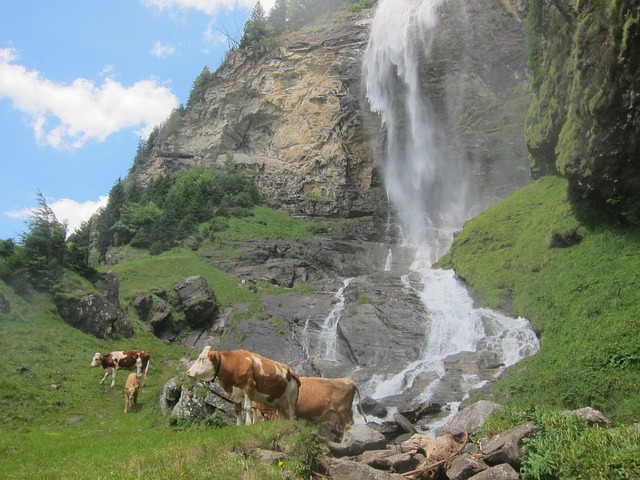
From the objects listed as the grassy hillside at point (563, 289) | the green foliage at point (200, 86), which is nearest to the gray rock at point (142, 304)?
the grassy hillside at point (563, 289)

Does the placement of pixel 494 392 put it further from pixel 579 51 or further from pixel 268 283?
pixel 268 283

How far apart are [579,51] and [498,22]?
4364cm

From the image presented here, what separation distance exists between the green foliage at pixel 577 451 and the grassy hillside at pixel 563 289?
190 inches

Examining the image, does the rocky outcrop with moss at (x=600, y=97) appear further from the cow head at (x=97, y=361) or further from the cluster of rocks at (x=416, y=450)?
the cow head at (x=97, y=361)

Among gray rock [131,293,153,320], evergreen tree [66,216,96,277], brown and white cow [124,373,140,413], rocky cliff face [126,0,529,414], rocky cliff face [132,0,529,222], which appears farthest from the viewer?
rocky cliff face [132,0,529,222]

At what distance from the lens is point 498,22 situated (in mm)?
61469

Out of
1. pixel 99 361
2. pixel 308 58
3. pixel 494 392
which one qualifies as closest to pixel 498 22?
pixel 308 58

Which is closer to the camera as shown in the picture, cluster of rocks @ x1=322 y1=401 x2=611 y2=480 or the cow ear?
cluster of rocks @ x1=322 y1=401 x2=611 y2=480

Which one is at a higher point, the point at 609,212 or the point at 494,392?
the point at 609,212

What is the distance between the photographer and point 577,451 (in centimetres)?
781

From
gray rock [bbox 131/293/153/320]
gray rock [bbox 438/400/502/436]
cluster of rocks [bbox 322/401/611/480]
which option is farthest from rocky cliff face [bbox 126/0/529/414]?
cluster of rocks [bbox 322/401/611/480]

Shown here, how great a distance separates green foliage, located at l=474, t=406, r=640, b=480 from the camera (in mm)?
7242

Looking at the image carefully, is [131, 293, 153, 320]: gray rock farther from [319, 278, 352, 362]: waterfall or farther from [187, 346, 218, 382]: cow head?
[187, 346, 218, 382]: cow head

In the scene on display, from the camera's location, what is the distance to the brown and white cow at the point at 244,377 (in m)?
10.8
